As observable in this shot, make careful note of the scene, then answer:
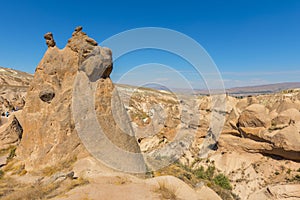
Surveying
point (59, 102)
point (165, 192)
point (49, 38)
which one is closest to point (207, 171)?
A: point (165, 192)

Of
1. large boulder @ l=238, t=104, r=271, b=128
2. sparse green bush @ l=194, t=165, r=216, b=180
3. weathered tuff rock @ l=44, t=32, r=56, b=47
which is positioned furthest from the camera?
large boulder @ l=238, t=104, r=271, b=128

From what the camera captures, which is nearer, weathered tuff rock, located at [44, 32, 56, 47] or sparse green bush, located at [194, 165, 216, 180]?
weathered tuff rock, located at [44, 32, 56, 47]

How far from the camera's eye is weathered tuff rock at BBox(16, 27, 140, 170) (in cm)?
773

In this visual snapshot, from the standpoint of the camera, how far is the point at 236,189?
15516mm

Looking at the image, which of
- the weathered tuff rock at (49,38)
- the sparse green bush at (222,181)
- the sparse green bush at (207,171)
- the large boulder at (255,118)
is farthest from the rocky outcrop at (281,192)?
the weathered tuff rock at (49,38)

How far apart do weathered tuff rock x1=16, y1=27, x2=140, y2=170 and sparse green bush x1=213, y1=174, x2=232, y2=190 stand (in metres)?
9.83

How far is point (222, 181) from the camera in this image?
15.8m

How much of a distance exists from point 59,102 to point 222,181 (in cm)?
1322

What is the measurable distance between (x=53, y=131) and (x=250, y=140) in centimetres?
1577

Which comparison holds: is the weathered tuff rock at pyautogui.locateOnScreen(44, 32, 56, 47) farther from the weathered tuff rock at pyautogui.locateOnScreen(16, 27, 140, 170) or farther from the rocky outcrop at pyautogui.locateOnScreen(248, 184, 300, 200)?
the rocky outcrop at pyautogui.locateOnScreen(248, 184, 300, 200)

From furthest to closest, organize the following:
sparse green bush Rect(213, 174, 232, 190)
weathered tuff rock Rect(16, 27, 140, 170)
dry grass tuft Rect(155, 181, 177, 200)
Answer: sparse green bush Rect(213, 174, 232, 190)
weathered tuff rock Rect(16, 27, 140, 170)
dry grass tuft Rect(155, 181, 177, 200)

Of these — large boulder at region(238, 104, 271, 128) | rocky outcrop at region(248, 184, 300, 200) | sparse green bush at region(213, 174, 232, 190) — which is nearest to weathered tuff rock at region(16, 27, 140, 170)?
sparse green bush at region(213, 174, 232, 190)

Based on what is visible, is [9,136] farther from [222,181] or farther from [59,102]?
[222,181]

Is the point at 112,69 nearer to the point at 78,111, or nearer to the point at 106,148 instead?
the point at 78,111
